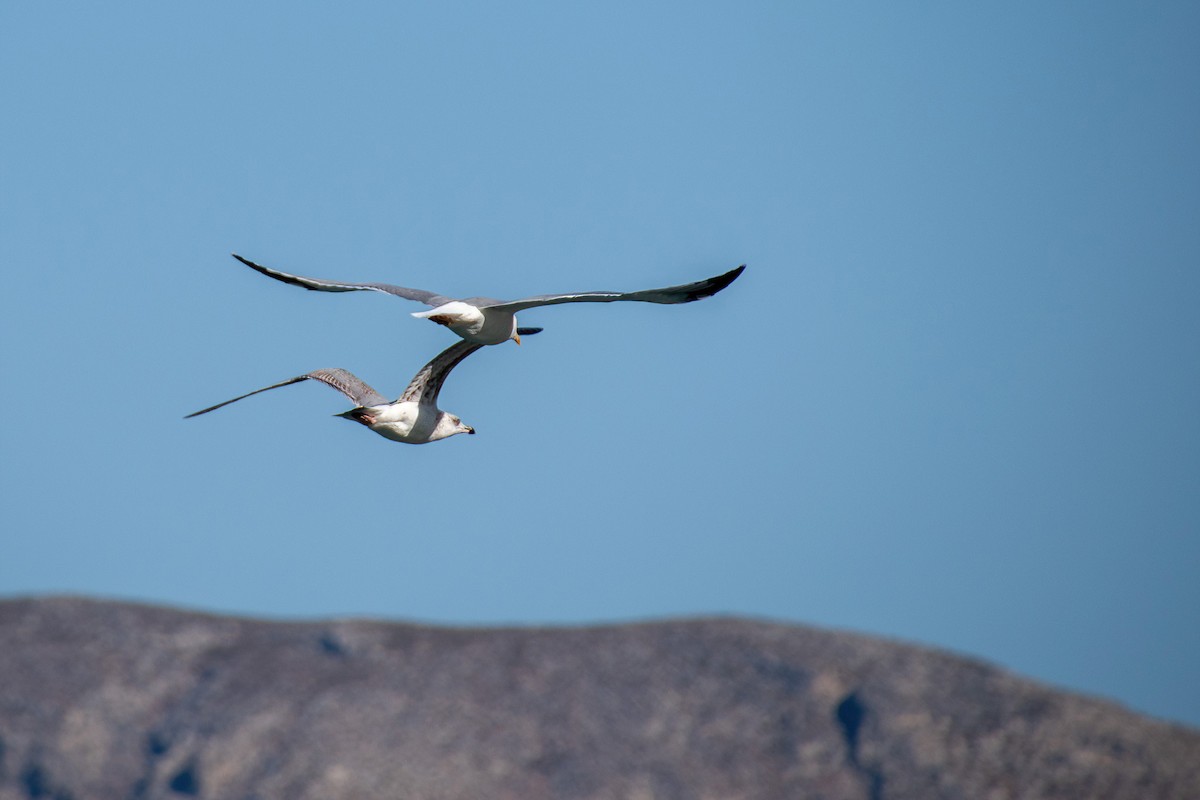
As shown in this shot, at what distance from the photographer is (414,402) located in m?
25.9

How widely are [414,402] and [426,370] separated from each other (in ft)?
1.95

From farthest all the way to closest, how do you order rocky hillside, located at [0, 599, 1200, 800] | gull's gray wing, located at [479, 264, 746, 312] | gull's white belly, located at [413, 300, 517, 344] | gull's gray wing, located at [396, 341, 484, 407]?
rocky hillside, located at [0, 599, 1200, 800]
gull's gray wing, located at [396, 341, 484, 407]
gull's white belly, located at [413, 300, 517, 344]
gull's gray wing, located at [479, 264, 746, 312]

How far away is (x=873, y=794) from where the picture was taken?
90.0m

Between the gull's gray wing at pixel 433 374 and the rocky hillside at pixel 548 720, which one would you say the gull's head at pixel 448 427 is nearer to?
the gull's gray wing at pixel 433 374

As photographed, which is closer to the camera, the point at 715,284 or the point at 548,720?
the point at 715,284

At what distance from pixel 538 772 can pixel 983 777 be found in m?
22.2

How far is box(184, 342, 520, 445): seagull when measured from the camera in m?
25.1

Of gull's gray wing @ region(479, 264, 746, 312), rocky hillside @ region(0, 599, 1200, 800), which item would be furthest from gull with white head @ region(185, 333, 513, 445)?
rocky hillside @ region(0, 599, 1200, 800)

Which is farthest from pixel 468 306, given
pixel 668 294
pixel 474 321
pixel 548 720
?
pixel 548 720

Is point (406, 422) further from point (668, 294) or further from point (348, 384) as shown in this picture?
point (668, 294)

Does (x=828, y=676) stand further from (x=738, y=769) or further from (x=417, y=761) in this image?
(x=417, y=761)

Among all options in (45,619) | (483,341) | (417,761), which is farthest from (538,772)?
(483,341)

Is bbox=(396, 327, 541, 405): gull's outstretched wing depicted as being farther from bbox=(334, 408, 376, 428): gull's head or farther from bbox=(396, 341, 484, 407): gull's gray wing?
bbox=(334, 408, 376, 428): gull's head

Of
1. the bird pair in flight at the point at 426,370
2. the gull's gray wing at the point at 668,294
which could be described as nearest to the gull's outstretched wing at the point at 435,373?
the bird pair in flight at the point at 426,370
